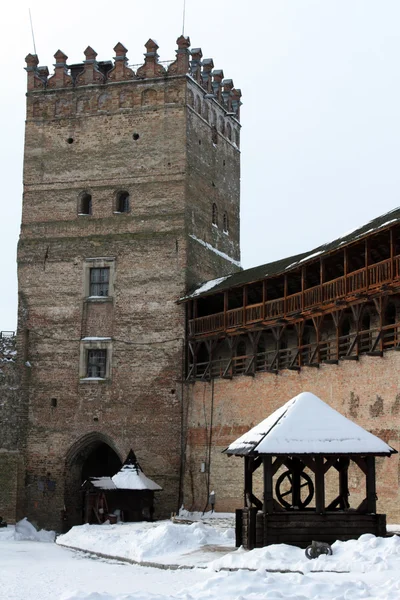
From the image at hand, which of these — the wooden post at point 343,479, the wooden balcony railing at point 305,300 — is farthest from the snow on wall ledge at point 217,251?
the wooden post at point 343,479

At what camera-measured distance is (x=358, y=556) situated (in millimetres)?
14992

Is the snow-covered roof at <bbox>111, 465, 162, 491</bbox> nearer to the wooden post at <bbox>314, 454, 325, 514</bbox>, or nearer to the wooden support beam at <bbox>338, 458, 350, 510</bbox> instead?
the wooden support beam at <bbox>338, 458, 350, 510</bbox>

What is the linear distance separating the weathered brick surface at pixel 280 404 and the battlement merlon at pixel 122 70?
11.8 m

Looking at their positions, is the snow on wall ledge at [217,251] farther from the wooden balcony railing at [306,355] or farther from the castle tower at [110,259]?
the wooden balcony railing at [306,355]

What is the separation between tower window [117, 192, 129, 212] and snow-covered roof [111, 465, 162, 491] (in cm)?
979

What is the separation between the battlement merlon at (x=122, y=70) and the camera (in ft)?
121

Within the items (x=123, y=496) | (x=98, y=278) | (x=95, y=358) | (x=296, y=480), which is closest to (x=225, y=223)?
(x=98, y=278)

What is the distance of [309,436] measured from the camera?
17469mm

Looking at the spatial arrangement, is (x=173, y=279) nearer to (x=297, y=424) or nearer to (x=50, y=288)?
(x=50, y=288)

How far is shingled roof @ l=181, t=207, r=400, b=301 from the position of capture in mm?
24969

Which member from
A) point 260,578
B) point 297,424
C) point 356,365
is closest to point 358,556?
point 260,578

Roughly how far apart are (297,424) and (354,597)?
563 centimetres

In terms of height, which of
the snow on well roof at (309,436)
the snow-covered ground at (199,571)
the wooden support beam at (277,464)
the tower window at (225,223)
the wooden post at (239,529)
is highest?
the tower window at (225,223)

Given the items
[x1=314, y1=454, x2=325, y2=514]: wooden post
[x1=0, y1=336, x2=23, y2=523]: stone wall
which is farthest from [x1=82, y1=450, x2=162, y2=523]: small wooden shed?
[x1=314, y1=454, x2=325, y2=514]: wooden post
